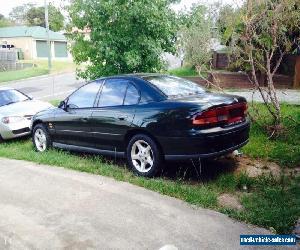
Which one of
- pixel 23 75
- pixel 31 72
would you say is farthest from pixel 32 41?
pixel 23 75

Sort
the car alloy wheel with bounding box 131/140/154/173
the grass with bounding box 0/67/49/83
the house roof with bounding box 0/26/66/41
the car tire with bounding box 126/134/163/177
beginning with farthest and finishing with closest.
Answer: the house roof with bounding box 0/26/66/41 → the grass with bounding box 0/67/49/83 → the car alloy wheel with bounding box 131/140/154/173 → the car tire with bounding box 126/134/163/177

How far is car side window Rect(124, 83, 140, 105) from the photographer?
6422 mm

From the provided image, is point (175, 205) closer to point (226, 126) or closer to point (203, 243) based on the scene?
point (203, 243)

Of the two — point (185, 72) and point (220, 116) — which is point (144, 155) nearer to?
point (220, 116)

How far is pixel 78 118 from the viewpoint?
7.38 meters

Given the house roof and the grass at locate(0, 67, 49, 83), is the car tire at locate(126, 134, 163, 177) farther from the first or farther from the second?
the house roof

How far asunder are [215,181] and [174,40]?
23.8 feet

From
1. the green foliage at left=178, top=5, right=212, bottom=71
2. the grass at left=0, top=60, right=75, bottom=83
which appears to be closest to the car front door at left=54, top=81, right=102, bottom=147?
the green foliage at left=178, top=5, right=212, bottom=71

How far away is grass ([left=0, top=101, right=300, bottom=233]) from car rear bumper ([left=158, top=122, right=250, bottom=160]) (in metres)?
0.44

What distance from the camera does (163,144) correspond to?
582 centimetres

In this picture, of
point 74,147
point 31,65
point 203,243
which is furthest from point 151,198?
point 31,65

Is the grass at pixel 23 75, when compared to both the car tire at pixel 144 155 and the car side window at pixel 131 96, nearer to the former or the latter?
the car side window at pixel 131 96

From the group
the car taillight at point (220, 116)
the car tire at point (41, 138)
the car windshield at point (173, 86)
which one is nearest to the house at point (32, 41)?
the car tire at point (41, 138)

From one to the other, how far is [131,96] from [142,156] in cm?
105
